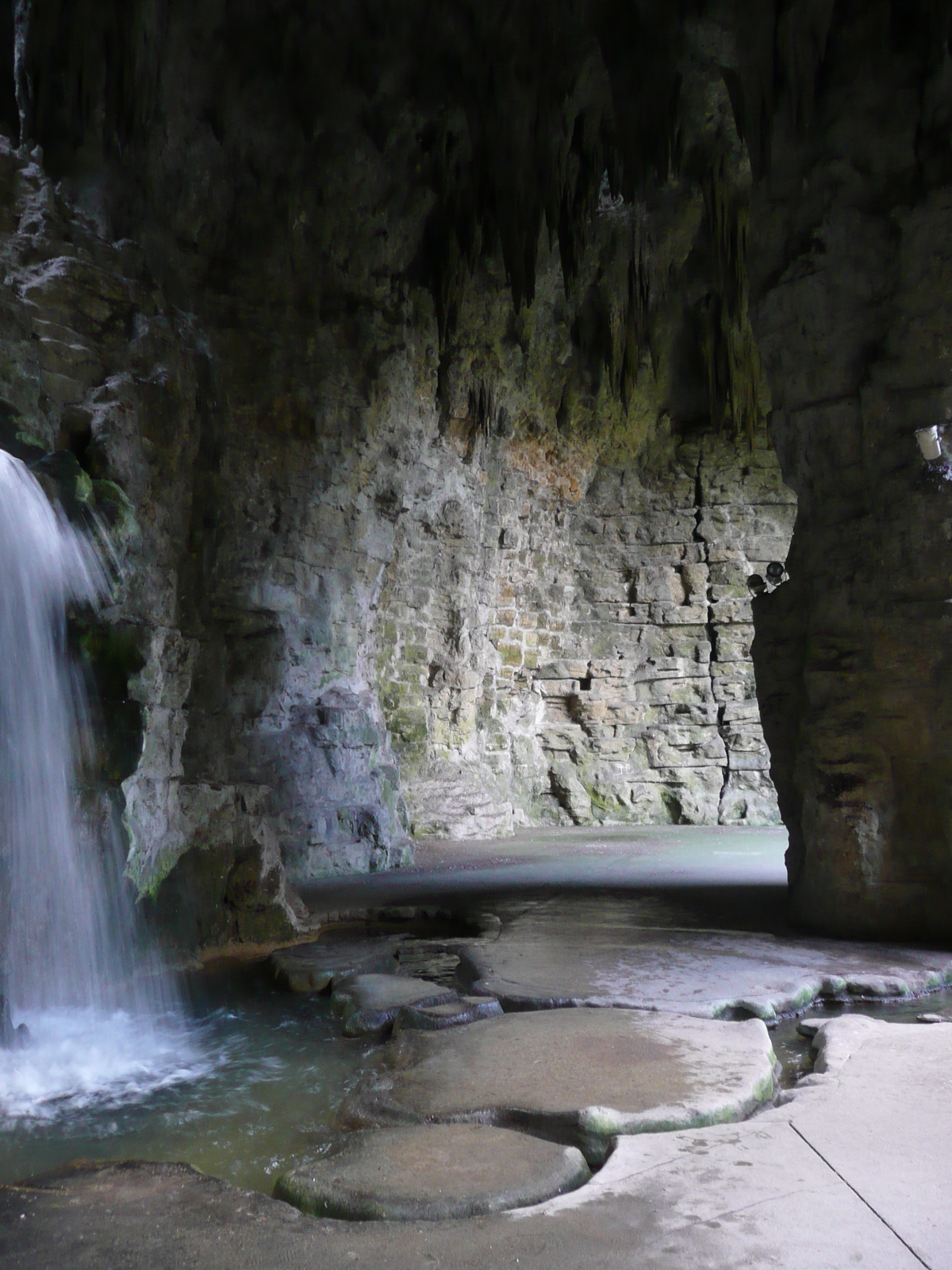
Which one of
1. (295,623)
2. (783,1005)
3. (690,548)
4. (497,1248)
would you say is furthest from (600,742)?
(497,1248)

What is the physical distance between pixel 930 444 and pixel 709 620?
9.20m

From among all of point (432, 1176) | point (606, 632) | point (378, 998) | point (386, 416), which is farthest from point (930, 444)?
point (606, 632)

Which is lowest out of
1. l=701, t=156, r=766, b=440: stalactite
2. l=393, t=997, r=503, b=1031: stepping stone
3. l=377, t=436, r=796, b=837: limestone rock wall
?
l=393, t=997, r=503, b=1031: stepping stone

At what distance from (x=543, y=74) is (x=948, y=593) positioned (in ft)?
23.2

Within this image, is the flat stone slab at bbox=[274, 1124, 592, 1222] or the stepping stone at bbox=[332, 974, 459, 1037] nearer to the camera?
the flat stone slab at bbox=[274, 1124, 592, 1222]

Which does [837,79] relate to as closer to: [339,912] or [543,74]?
[543,74]

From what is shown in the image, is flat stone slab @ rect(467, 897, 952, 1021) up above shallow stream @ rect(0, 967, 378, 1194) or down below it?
above

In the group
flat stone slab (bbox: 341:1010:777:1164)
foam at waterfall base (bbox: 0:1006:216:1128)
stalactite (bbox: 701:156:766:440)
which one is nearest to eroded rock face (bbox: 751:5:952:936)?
flat stone slab (bbox: 341:1010:777:1164)

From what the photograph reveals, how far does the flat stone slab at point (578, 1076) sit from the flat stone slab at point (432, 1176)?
135 millimetres

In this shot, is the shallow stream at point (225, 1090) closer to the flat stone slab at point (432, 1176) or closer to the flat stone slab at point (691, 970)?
the flat stone slab at point (691, 970)

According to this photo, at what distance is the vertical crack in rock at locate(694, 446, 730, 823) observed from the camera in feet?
45.4

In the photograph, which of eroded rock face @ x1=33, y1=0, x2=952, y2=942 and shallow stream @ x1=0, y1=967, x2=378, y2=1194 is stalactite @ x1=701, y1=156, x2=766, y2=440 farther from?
shallow stream @ x1=0, y1=967, x2=378, y2=1194

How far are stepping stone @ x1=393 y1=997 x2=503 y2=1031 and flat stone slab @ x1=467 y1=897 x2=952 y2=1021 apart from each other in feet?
0.27

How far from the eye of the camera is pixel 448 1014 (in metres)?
4.04
